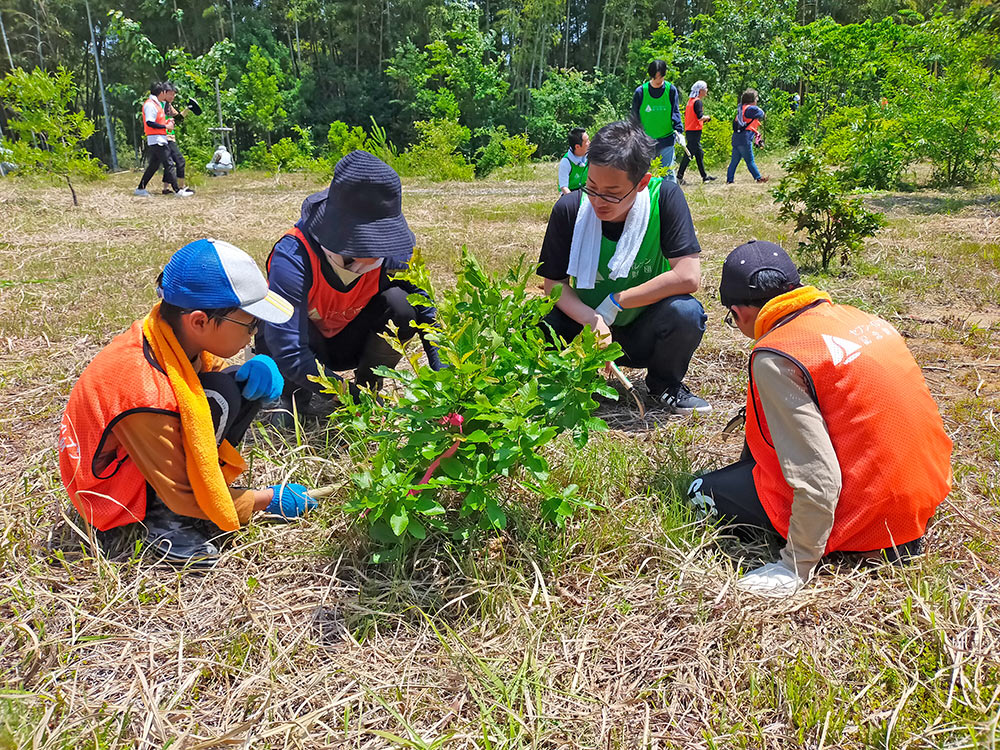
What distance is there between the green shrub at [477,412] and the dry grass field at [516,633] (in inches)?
8.9

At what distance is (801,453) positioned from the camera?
5.88 feet

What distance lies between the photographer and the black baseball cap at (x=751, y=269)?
6.55 feet

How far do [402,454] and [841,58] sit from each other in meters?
20.9

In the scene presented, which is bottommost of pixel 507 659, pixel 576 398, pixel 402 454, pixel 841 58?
pixel 507 659

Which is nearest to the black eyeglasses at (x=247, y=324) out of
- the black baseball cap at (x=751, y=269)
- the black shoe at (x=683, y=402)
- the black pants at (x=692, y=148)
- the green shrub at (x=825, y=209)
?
→ the black baseball cap at (x=751, y=269)

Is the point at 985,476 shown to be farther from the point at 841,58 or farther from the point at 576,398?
the point at 841,58

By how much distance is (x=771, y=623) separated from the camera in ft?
5.78

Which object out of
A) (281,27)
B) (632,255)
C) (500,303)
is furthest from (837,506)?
(281,27)

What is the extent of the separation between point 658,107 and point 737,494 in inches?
294

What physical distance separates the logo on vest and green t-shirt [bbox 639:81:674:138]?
7272 millimetres

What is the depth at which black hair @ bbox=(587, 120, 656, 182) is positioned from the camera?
2582mm

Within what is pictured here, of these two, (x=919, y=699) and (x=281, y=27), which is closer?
(x=919, y=699)

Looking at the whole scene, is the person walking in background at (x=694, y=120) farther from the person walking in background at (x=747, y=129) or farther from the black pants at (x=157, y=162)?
the black pants at (x=157, y=162)

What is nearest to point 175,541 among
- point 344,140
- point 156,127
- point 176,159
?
point 156,127
